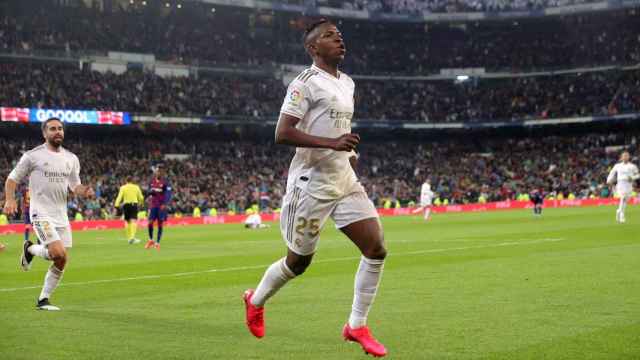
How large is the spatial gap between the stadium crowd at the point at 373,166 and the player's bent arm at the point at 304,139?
43091 millimetres

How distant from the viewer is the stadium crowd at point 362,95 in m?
62.2

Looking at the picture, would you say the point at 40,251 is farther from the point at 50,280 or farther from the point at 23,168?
the point at 23,168

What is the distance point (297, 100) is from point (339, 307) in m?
4.06

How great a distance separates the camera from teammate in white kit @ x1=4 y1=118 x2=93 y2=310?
11.7 metres

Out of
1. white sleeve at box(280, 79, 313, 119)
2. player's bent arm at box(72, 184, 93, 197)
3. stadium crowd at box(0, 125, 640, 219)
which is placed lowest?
stadium crowd at box(0, 125, 640, 219)

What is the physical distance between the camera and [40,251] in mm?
12078

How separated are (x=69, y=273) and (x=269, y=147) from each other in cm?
5696

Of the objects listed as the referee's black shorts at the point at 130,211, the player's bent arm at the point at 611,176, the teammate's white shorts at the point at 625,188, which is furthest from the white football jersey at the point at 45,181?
the teammate's white shorts at the point at 625,188

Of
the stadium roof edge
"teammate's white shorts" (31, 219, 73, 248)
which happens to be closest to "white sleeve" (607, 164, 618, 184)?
"teammate's white shorts" (31, 219, 73, 248)

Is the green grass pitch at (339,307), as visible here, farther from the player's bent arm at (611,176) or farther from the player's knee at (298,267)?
the player's bent arm at (611,176)

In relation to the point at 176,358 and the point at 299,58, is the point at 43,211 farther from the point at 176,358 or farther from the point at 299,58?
the point at 299,58

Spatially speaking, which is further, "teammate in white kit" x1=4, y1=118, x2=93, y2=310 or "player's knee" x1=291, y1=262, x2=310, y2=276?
"teammate in white kit" x1=4, y1=118, x2=93, y2=310

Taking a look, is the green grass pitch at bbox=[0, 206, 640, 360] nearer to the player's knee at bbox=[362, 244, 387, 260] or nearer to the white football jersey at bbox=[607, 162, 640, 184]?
the player's knee at bbox=[362, 244, 387, 260]

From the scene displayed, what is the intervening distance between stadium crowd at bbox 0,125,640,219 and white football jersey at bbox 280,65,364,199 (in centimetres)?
4291
